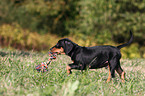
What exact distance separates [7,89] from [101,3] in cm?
1242

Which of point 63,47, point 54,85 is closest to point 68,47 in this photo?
point 63,47

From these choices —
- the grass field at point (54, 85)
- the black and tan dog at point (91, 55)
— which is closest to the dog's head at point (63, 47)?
the black and tan dog at point (91, 55)

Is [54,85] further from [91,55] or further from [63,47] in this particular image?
[91,55]

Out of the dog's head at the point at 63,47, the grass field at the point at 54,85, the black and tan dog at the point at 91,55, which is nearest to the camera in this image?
the grass field at the point at 54,85

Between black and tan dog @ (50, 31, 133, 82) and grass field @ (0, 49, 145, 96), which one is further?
black and tan dog @ (50, 31, 133, 82)

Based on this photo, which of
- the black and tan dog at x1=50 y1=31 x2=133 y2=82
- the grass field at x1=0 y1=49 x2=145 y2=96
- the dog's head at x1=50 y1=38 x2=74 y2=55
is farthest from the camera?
the dog's head at x1=50 y1=38 x2=74 y2=55

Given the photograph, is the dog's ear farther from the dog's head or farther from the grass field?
the grass field

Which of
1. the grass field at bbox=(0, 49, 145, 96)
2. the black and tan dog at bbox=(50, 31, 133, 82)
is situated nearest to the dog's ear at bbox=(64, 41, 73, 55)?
the black and tan dog at bbox=(50, 31, 133, 82)

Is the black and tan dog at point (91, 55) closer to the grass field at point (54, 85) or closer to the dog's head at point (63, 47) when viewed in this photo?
the dog's head at point (63, 47)

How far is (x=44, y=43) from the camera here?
50.4 ft

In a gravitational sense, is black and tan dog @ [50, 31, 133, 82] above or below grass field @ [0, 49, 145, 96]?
above

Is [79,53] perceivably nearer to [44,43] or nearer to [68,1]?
[44,43]

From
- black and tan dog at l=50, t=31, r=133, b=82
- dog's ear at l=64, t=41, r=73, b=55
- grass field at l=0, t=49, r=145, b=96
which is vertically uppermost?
dog's ear at l=64, t=41, r=73, b=55

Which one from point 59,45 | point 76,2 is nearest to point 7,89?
point 59,45
